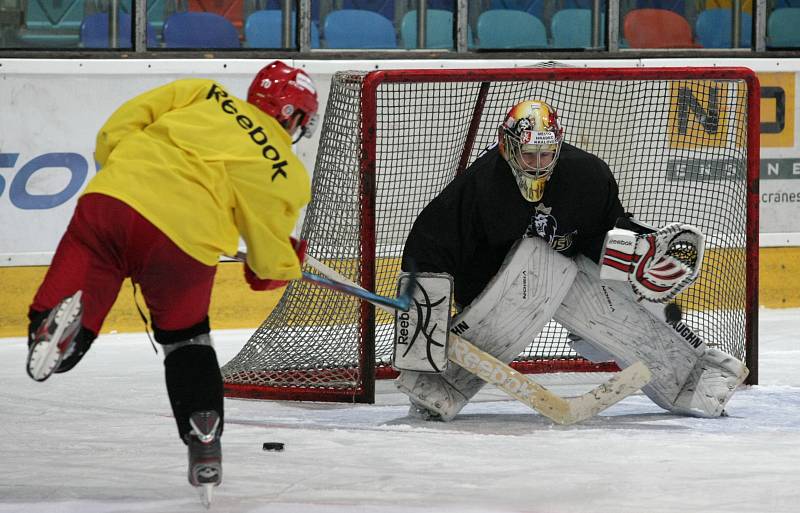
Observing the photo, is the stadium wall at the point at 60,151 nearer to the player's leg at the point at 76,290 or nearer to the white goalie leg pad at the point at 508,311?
the white goalie leg pad at the point at 508,311

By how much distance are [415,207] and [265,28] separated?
4.16ft

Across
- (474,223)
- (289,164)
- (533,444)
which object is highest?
(289,164)

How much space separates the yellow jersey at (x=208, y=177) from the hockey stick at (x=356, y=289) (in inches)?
14.0

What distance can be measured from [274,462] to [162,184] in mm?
923

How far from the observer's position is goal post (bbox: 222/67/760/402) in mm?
4500

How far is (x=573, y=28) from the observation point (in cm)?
661

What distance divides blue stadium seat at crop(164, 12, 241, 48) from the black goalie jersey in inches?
88.9

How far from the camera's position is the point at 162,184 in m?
2.94

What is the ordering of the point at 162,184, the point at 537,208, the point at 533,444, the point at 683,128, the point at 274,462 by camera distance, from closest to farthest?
the point at 162,184
the point at 274,462
the point at 533,444
the point at 537,208
the point at 683,128

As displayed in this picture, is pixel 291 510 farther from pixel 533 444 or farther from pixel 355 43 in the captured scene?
pixel 355 43

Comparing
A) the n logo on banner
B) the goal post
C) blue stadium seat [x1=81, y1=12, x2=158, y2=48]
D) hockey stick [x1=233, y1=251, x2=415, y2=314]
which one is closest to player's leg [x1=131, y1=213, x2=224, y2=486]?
hockey stick [x1=233, y1=251, x2=415, y2=314]

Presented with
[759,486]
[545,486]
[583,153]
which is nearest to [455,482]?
[545,486]

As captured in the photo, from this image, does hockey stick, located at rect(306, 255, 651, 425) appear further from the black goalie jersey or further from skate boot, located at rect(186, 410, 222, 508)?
skate boot, located at rect(186, 410, 222, 508)

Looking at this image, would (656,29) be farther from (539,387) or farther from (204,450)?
(204,450)
